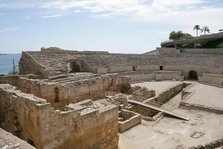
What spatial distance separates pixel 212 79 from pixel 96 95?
1389 cm

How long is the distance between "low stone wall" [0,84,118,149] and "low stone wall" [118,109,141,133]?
2591mm

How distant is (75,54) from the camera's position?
29.5 metres

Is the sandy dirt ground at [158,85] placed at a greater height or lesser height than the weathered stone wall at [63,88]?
lesser

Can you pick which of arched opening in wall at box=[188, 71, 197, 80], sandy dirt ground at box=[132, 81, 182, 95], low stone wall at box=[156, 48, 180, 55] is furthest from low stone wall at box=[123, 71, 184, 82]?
low stone wall at box=[156, 48, 180, 55]

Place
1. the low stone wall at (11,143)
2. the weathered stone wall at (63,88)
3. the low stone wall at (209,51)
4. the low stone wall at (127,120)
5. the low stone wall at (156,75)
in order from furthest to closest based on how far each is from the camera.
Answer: the low stone wall at (209,51)
the low stone wall at (156,75)
the weathered stone wall at (63,88)
the low stone wall at (127,120)
the low stone wall at (11,143)

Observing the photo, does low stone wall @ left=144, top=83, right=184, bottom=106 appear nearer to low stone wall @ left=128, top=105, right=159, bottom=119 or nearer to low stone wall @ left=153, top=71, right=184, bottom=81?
low stone wall @ left=128, top=105, right=159, bottom=119

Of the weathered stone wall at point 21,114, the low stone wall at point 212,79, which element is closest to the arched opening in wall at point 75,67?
the low stone wall at point 212,79

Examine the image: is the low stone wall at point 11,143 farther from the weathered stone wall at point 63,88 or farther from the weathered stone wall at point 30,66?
the weathered stone wall at point 30,66

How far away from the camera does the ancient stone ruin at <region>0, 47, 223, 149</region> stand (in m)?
11.0

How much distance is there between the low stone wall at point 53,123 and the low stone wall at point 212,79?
58.5 ft

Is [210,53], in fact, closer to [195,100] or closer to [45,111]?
[195,100]

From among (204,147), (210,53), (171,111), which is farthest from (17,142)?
(210,53)

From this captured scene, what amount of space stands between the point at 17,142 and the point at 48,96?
416 inches

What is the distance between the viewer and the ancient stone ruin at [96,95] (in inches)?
435
